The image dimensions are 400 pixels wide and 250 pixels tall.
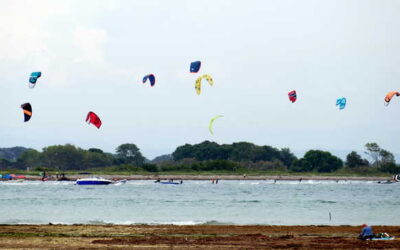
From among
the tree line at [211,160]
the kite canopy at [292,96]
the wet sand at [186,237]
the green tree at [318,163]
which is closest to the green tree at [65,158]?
the tree line at [211,160]

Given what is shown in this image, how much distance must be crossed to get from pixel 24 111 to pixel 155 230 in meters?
17.3

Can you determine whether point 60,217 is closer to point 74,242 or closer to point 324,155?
point 74,242

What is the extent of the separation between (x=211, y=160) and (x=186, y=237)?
12367 cm

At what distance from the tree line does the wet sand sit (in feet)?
337

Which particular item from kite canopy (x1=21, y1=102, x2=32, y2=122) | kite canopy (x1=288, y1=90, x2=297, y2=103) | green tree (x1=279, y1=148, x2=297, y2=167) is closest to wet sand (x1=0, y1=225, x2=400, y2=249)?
kite canopy (x1=21, y1=102, x2=32, y2=122)

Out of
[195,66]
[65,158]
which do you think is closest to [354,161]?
[65,158]

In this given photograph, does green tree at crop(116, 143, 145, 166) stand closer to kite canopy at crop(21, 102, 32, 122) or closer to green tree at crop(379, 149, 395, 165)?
green tree at crop(379, 149, 395, 165)

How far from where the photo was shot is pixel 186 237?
22422 mm

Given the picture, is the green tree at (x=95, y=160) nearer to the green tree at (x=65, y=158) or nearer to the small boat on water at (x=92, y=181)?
the green tree at (x=65, y=158)

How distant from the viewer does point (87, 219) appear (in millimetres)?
32156

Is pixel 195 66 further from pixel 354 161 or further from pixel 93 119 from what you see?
pixel 354 161

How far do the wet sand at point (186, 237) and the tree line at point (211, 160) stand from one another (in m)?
103

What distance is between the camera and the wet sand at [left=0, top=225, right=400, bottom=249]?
20.0 m

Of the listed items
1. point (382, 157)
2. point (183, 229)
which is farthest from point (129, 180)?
point (183, 229)
